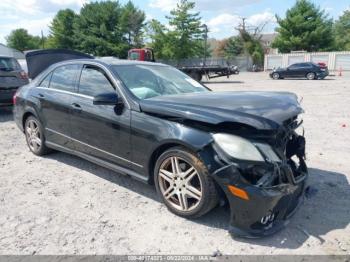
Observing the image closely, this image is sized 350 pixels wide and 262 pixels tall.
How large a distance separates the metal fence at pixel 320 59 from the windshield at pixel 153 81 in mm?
36667

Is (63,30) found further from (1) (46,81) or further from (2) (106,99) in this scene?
(2) (106,99)

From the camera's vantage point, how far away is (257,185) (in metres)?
3.00

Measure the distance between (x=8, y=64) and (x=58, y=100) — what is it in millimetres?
5742

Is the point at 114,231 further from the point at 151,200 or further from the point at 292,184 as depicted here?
the point at 292,184

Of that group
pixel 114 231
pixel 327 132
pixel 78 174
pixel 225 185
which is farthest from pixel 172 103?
pixel 327 132

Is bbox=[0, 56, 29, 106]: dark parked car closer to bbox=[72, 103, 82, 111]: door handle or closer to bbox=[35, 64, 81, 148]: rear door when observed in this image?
bbox=[35, 64, 81, 148]: rear door

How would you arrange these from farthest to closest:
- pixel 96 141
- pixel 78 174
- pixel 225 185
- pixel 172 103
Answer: pixel 78 174
pixel 96 141
pixel 172 103
pixel 225 185

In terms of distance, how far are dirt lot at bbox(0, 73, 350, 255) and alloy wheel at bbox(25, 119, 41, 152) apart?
32 cm

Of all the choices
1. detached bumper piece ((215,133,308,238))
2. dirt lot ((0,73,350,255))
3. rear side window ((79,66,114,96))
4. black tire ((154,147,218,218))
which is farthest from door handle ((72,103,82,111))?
detached bumper piece ((215,133,308,238))

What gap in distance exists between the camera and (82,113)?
4492mm

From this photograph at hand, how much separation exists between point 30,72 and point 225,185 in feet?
31.6

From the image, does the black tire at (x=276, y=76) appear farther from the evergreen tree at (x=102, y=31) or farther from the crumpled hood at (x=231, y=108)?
the evergreen tree at (x=102, y=31)

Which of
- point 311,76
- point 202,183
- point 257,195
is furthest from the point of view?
point 311,76

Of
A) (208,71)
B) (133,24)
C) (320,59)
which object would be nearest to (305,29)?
(320,59)
